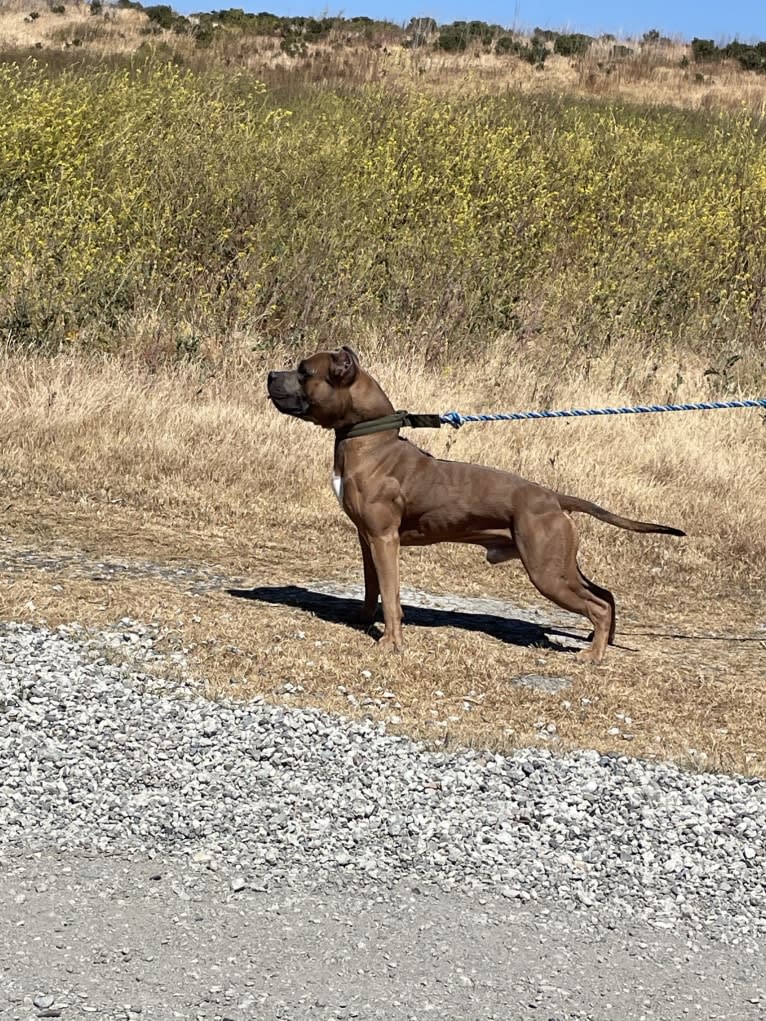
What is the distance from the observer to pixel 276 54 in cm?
3638

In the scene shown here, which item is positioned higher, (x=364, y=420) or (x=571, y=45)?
(x=571, y=45)

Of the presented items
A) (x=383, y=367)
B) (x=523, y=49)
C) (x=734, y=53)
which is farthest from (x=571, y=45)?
(x=383, y=367)

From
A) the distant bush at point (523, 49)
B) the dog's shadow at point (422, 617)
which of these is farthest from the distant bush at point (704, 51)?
the dog's shadow at point (422, 617)

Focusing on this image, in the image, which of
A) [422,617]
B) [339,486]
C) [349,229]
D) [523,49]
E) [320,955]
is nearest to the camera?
[320,955]

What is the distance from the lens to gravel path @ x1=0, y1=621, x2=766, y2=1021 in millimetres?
3553

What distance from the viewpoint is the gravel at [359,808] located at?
166 inches

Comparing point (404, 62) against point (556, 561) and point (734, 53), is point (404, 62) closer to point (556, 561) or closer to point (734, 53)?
point (734, 53)

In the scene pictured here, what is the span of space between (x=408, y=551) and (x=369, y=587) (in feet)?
6.52

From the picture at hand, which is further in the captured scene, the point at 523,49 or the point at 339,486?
the point at 523,49

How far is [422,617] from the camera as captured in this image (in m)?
7.66

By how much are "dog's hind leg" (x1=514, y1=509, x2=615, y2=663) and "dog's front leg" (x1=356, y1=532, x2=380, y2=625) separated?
787 mm

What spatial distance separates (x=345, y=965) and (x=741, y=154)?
1888 centimetres

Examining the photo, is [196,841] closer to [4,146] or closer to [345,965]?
[345,965]

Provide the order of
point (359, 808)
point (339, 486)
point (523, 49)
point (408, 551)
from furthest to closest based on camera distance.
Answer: point (523, 49) → point (408, 551) → point (339, 486) → point (359, 808)
